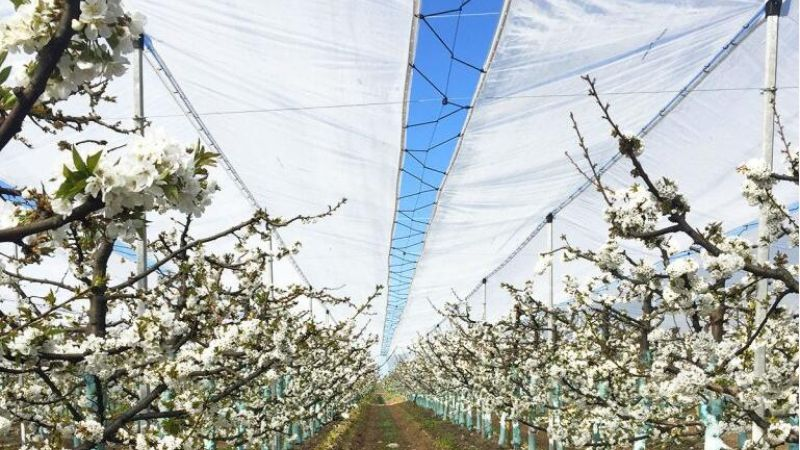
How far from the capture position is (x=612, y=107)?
6945 millimetres

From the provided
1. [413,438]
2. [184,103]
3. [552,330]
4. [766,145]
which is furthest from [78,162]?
[413,438]

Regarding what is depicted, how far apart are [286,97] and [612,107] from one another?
3.80m

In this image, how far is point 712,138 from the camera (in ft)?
26.1

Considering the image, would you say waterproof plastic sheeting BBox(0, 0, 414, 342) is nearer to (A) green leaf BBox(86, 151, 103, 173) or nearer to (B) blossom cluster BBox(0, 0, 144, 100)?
(B) blossom cluster BBox(0, 0, 144, 100)

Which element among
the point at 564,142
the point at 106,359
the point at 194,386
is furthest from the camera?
the point at 564,142

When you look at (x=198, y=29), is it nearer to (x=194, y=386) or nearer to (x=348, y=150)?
(x=348, y=150)

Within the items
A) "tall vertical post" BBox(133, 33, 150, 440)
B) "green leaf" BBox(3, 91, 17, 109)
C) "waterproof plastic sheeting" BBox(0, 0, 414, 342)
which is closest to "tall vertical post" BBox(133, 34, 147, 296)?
"tall vertical post" BBox(133, 33, 150, 440)

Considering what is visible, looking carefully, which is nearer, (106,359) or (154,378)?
(106,359)

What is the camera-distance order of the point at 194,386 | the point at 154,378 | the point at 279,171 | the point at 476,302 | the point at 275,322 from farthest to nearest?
the point at 476,302 < the point at 279,171 < the point at 275,322 < the point at 194,386 < the point at 154,378

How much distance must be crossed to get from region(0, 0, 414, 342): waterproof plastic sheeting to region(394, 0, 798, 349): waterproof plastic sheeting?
3.60 ft

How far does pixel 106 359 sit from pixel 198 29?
3.40 m

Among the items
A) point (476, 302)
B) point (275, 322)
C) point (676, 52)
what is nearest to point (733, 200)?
point (676, 52)

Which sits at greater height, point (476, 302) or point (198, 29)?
point (476, 302)

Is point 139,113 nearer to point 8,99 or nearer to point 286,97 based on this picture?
point 286,97
